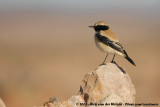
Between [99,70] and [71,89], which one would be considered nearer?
[99,70]

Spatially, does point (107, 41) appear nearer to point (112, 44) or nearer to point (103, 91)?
point (112, 44)

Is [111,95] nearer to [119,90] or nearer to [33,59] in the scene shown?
[119,90]

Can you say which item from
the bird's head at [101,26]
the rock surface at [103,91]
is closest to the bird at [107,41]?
the bird's head at [101,26]

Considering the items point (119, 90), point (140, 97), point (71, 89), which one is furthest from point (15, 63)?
point (119, 90)

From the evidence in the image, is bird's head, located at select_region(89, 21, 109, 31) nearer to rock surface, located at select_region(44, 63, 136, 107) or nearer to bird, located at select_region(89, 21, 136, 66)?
bird, located at select_region(89, 21, 136, 66)

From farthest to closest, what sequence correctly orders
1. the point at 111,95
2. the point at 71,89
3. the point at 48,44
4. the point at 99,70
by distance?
the point at 48,44 < the point at 71,89 < the point at 99,70 < the point at 111,95
